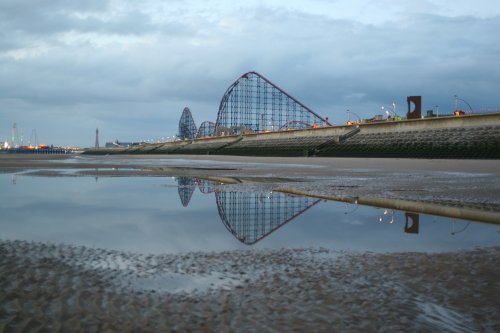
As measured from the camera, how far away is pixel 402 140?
158 ft


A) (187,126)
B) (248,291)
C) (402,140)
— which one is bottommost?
(248,291)

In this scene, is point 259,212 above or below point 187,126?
below

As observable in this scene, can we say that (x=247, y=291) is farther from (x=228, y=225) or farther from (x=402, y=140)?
(x=402, y=140)

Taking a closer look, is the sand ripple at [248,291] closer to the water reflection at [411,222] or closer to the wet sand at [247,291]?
the wet sand at [247,291]

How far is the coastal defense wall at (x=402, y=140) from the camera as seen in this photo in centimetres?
3816

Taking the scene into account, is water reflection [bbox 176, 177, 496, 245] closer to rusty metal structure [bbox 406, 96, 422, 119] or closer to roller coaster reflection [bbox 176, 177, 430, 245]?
roller coaster reflection [bbox 176, 177, 430, 245]

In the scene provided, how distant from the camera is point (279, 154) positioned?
6912cm

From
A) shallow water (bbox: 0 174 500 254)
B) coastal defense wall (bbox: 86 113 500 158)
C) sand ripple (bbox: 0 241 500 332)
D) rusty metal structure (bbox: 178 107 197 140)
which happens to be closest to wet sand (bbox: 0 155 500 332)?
sand ripple (bbox: 0 241 500 332)

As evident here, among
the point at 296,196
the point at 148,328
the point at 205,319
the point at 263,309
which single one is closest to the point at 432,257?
the point at 263,309

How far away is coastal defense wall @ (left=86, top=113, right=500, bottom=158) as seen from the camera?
38.2 m

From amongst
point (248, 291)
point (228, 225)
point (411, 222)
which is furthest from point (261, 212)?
point (248, 291)

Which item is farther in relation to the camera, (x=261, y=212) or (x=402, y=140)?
(x=402, y=140)

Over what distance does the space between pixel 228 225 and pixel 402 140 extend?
146ft

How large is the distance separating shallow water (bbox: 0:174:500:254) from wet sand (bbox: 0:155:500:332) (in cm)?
46
